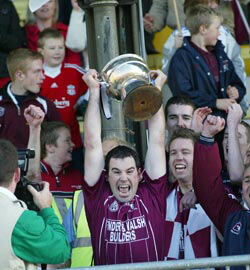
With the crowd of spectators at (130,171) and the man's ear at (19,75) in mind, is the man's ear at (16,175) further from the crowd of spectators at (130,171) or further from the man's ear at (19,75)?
the man's ear at (19,75)

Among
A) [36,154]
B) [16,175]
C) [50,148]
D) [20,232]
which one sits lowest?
[20,232]

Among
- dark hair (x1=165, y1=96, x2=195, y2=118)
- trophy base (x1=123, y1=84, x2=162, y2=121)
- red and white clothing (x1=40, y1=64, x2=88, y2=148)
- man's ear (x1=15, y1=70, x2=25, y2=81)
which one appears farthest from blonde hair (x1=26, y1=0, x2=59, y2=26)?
trophy base (x1=123, y1=84, x2=162, y2=121)

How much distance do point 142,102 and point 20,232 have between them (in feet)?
3.85

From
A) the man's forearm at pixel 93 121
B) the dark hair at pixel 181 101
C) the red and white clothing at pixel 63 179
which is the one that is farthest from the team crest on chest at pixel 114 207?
the dark hair at pixel 181 101

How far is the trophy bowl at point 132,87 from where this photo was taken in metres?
7.77

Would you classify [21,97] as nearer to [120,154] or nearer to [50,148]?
[50,148]

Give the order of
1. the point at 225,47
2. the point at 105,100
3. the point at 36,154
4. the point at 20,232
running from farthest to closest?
the point at 225,47, the point at 36,154, the point at 105,100, the point at 20,232

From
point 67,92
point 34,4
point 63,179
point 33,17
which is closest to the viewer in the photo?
point 63,179

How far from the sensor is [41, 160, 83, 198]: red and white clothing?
9.41 metres

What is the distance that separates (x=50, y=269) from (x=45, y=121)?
2.31 m

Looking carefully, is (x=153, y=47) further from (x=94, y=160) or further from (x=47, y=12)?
(x=94, y=160)

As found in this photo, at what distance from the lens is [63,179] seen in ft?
31.4

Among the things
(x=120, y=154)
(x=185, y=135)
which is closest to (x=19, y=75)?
(x=185, y=135)

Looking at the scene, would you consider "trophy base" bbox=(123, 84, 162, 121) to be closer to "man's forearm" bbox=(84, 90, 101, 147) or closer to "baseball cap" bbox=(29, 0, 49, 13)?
"man's forearm" bbox=(84, 90, 101, 147)
